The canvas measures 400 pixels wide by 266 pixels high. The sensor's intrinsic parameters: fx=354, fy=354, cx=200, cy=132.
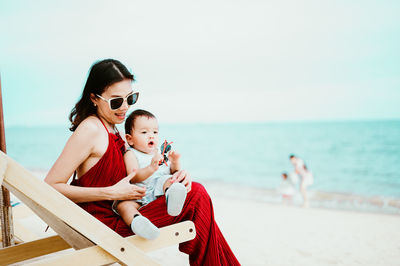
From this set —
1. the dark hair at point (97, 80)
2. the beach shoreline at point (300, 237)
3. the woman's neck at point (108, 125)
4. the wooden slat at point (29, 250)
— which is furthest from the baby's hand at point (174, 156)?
the beach shoreline at point (300, 237)

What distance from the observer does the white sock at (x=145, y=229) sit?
6.30ft

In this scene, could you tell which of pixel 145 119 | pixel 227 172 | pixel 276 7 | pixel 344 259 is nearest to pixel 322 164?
pixel 227 172

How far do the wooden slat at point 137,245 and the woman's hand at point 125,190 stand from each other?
0.24 m

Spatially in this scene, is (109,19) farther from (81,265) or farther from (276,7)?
(81,265)

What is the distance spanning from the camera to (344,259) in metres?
4.09

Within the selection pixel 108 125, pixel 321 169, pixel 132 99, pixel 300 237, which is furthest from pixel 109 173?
pixel 321 169

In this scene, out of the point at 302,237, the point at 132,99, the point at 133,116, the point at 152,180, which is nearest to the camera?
the point at 152,180

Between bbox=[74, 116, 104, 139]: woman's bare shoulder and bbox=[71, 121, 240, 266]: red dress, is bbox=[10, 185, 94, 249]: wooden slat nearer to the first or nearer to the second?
bbox=[71, 121, 240, 266]: red dress

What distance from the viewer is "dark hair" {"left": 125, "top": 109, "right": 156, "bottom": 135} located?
2.49 meters

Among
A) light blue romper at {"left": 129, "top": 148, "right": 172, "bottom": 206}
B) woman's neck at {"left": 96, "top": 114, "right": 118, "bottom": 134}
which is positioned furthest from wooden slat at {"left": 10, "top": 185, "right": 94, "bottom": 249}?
woman's neck at {"left": 96, "top": 114, "right": 118, "bottom": 134}

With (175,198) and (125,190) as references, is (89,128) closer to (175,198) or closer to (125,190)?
(125,190)

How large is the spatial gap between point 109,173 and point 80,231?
0.46 meters

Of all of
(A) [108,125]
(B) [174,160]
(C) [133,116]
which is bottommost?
(B) [174,160]

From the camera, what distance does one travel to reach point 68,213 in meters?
1.78
